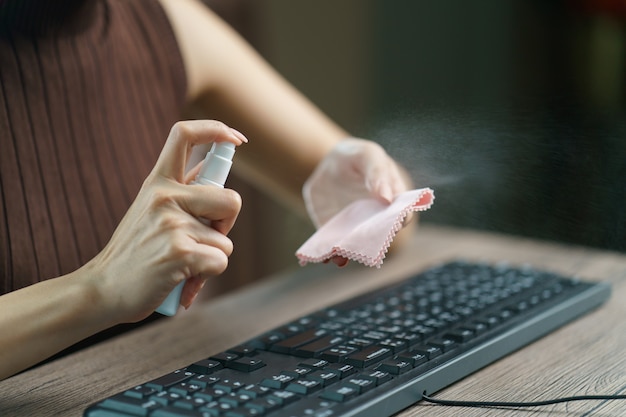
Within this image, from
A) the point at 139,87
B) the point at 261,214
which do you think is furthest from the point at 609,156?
the point at 261,214

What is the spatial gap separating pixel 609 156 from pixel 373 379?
1.14ft

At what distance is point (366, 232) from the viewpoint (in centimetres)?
57

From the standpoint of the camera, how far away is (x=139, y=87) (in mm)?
836

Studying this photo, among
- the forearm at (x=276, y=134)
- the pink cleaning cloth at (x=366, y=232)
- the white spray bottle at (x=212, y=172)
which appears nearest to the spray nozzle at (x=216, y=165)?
the white spray bottle at (x=212, y=172)

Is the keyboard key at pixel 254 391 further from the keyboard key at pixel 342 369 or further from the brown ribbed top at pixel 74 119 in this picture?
the brown ribbed top at pixel 74 119

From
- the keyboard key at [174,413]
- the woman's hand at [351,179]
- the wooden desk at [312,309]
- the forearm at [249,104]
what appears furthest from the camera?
the forearm at [249,104]

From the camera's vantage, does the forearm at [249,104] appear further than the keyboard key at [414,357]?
Yes

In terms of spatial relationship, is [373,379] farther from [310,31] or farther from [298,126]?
[310,31]

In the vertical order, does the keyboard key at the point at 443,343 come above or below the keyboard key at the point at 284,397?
below

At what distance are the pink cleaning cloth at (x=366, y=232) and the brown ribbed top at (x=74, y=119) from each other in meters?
0.15

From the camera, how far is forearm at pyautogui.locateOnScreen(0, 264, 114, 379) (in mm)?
487

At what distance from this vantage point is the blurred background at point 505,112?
2.32 ft

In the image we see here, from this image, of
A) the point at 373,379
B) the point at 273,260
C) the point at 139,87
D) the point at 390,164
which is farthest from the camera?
the point at 273,260

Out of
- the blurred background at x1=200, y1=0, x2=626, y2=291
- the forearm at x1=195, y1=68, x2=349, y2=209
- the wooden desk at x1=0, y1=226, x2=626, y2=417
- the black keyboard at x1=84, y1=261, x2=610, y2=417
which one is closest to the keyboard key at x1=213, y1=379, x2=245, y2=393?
the black keyboard at x1=84, y1=261, x2=610, y2=417
